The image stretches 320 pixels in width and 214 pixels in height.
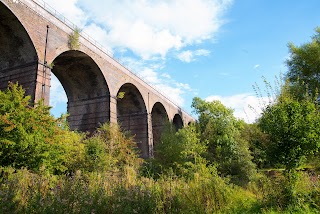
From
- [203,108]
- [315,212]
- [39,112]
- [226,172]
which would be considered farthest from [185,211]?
[203,108]

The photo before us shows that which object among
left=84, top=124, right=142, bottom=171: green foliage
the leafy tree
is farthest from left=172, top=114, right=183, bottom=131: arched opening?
the leafy tree

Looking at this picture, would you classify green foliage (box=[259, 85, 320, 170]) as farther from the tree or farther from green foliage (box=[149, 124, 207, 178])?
the tree

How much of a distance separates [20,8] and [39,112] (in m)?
6.67

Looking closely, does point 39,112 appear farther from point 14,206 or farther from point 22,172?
point 14,206

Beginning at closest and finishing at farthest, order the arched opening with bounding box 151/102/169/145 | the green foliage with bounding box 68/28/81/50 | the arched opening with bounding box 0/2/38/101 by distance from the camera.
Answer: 1. the arched opening with bounding box 0/2/38/101
2. the green foliage with bounding box 68/28/81/50
3. the arched opening with bounding box 151/102/169/145

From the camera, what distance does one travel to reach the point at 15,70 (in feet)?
46.9

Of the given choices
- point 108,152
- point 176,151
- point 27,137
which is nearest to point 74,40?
point 108,152

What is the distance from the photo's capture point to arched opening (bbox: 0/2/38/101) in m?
13.1

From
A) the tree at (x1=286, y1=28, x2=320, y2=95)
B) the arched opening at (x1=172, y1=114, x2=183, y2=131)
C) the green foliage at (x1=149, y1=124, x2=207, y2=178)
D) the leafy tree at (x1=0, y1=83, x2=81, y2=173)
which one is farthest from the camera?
the arched opening at (x1=172, y1=114, x2=183, y2=131)

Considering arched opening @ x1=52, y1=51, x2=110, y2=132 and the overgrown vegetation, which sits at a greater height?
arched opening @ x1=52, y1=51, x2=110, y2=132

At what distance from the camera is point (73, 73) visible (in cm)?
1925

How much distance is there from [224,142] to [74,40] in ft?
39.4

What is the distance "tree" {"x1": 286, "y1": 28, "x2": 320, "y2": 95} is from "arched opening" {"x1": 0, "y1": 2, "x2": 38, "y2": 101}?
54.5 feet

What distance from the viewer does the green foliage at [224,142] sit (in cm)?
1684
